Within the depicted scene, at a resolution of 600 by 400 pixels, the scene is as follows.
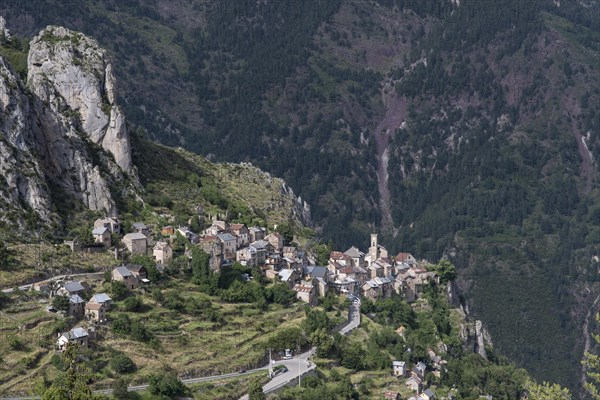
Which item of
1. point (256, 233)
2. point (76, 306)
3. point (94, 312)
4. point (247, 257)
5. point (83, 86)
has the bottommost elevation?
point (256, 233)

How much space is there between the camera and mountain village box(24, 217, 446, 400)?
124938 mm

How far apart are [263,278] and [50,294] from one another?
3230cm

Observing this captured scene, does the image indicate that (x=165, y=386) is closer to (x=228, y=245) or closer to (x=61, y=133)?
(x=228, y=245)

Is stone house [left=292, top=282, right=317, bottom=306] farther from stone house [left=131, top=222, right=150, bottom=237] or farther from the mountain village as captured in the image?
stone house [left=131, top=222, right=150, bottom=237]

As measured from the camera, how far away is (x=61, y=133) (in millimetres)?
149875

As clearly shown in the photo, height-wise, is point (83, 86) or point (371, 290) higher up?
point (83, 86)

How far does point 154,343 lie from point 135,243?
1977 cm

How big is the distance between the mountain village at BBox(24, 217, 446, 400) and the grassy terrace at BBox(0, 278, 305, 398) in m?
1.79

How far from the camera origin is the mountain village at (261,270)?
12494 centimetres

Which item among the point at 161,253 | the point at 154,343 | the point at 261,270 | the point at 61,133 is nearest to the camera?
the point at 154,343

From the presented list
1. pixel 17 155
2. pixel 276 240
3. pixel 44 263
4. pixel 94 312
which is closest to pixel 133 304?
pixel 94 312

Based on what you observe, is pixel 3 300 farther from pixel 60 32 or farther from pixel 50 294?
pixel 60 32

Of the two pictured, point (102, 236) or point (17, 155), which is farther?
point (102, 236)

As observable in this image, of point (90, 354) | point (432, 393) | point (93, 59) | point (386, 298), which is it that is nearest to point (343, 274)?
point (386, 298)
